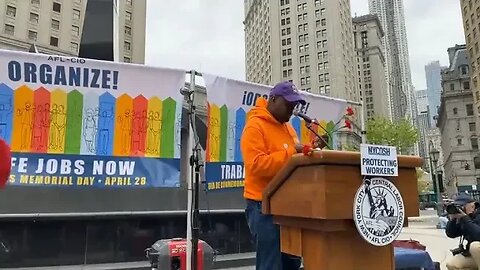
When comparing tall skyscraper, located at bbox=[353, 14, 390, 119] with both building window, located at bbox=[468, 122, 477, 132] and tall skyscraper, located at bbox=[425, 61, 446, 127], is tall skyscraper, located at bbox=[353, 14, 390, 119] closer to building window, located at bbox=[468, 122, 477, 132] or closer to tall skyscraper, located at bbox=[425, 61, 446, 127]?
building window, located at bbox=[468, 122, 477, 132]

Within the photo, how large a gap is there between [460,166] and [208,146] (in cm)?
7266

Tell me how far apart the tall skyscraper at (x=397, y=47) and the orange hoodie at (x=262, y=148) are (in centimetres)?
16176

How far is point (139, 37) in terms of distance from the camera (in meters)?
53.6

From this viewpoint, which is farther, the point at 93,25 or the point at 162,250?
the point at 93,25

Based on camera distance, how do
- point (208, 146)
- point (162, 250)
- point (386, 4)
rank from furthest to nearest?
point (386, 4), point (208, 146), point (162, 250)

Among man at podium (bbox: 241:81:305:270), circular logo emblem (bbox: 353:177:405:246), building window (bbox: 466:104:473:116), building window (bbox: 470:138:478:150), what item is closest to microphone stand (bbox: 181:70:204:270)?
man at podium (bbox: 241:81:305:270)

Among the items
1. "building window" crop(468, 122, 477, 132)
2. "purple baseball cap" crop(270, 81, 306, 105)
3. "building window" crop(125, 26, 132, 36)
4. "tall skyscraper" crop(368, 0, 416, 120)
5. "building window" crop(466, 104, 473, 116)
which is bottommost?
"purple baseball cap" crop(270, 81, 306, 105)

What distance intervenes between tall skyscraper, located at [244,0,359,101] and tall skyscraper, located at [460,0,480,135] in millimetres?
18562

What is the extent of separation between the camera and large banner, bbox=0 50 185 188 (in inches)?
170

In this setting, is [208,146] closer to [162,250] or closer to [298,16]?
[162,250]

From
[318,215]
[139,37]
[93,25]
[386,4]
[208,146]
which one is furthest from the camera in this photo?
[386,4]

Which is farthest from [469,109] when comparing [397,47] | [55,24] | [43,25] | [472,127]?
[397,47]

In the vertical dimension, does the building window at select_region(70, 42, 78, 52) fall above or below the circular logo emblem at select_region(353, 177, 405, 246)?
above

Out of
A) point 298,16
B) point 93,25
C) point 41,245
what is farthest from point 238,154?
point 298,16
